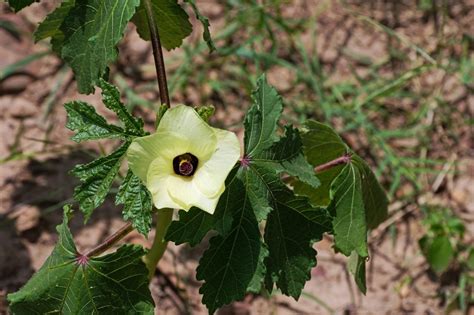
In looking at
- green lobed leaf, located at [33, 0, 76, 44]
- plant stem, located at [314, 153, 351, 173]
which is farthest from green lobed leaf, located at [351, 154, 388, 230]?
green lobed leaf, located at [33, 0, 76, 44]

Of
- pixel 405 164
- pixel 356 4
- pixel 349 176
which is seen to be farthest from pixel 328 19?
pixel 349 176

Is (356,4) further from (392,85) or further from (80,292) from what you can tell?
(80,292)

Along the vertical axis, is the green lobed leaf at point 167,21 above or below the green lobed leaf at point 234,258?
above

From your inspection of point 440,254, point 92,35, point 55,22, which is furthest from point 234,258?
point 440,254

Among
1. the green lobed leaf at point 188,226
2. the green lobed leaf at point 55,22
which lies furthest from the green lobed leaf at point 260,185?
the green lobed leaf at point 55,22

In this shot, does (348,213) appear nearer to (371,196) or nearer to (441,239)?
(371,196)

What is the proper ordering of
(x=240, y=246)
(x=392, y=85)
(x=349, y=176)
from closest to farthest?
1. (x=240, y=246)
2. (x=349, y=176)
3. (x=392, y=85)

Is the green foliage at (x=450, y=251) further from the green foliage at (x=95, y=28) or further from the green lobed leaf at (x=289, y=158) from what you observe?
the green foliage at (x=95, y=28)

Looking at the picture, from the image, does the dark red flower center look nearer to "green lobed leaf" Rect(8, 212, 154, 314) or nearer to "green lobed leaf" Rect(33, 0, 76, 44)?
"green lobed leaf" Rect(8, 212, 154, 314)
